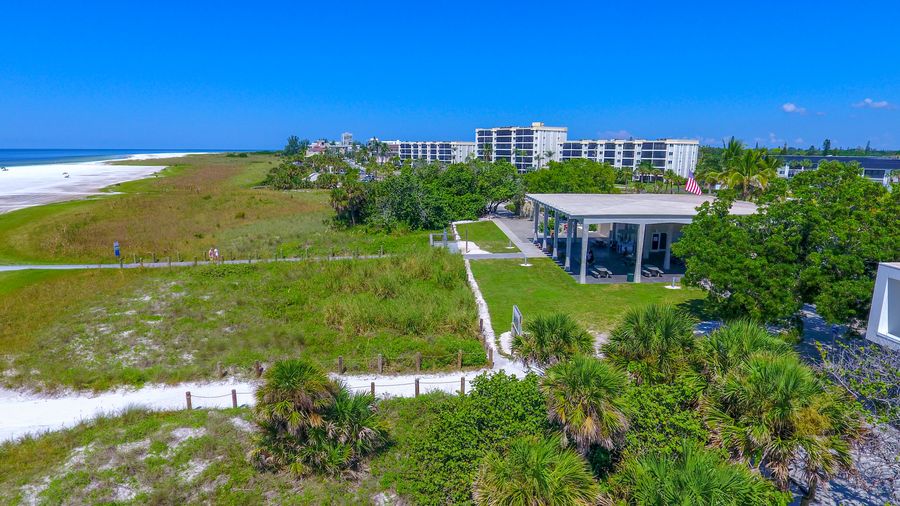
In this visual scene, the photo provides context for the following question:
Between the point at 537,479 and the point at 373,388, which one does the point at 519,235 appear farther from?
the point at 537,479

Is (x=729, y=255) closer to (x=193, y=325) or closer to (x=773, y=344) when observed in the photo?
(x=773, y=344)

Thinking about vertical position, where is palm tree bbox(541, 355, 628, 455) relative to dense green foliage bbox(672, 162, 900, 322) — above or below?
below

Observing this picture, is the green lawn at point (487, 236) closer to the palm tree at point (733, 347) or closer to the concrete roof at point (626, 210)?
the concrete roof at point (626, 210)

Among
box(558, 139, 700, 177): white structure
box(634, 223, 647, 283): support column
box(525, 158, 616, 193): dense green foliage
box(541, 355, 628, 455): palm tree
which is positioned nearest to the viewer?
box(541, 355, 628, 455): palm tree

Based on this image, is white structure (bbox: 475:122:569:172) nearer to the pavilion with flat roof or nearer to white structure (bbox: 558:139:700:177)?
white structure (bbox: 558:139:700:177)

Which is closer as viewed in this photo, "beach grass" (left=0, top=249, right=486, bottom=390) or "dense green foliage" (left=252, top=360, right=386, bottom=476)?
"dense green foliage" (left=252, top=360, right=386, bottom=476)

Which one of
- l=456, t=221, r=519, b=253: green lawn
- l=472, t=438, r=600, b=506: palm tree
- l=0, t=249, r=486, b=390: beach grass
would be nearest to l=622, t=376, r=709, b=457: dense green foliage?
l=472, t=438, r=600, b=506: palm tree

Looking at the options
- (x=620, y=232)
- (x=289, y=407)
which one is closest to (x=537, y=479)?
(x=289, y=407)

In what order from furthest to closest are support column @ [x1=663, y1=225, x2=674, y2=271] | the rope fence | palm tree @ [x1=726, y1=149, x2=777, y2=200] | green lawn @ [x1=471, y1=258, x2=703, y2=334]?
palm tree @ [x1=726, y1=149, x2=777, y2=200] → support column @ [x1=663, y1=225, x2=674, y2=271] → green lawn @ [x1=471, y1=258, x2=703, y2=334] → the rope fence
